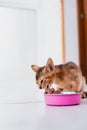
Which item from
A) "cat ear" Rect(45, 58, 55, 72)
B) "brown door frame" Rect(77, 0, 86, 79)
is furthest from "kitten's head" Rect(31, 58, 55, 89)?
"brown door frame" Rect(77, 0, 86, 79)

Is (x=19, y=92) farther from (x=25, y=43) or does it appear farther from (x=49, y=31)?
(x=49, y=31)

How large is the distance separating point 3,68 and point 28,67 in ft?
0.46

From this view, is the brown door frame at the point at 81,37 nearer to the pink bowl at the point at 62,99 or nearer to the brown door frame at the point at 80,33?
the brown door frame at the point at 80,33

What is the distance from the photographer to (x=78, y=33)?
139 centimetres

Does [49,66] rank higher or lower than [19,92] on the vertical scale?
higher

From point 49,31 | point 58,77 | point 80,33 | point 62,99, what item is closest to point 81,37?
point 80,33

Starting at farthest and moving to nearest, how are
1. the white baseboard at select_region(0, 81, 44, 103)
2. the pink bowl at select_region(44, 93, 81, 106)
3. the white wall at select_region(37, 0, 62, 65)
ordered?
the white wall at select_region(37, 0, 62, 65), the white baseboard at select_region(0, 81, 44, 103), the pink bowl at select_region(44, 93, 81, 106)

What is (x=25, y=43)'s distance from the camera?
1275 mm


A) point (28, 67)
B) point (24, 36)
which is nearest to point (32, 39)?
point (24, 36)

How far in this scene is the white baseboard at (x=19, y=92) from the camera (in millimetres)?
1190

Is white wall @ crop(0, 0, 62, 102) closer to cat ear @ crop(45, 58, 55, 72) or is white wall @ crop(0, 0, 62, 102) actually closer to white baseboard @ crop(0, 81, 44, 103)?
white baseboard @ crop(0, 81, 44, 103)

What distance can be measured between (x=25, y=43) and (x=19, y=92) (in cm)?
28

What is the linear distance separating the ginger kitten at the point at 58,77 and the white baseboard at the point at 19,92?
222 mm

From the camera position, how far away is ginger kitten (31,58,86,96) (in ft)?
3.16
